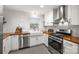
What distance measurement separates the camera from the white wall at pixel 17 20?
2.81 metres

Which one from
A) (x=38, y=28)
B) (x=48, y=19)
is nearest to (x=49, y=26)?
(x=48, y=19)

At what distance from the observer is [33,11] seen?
296 cm

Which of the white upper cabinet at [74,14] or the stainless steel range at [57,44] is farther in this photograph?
the stainless steel range at [57,44]

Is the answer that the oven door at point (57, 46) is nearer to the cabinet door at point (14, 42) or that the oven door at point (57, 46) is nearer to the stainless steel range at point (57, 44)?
the stainless steel range at point (57, 44)

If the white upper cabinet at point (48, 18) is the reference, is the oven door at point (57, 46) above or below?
below

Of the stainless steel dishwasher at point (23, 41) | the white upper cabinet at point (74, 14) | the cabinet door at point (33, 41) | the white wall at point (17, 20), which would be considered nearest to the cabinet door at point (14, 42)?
the stainless steel dishwasher at point (23, 41)

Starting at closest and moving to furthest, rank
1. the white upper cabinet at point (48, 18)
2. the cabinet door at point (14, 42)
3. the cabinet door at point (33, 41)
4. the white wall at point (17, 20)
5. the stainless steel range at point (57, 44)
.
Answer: the stainless steel range at point (57, 44), the cabinet door at point (14, 42), the white wall at point (17, 20), the white upper cabinet at point (48, 18), the cabinet door at point (33, 41)

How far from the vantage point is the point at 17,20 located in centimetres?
298

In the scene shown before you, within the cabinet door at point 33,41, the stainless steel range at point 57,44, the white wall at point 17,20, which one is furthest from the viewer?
the cabinet door at point 33,41

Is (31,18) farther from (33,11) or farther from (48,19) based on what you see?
(48,19)

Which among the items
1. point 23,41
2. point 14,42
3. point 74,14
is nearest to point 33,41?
point 23,41

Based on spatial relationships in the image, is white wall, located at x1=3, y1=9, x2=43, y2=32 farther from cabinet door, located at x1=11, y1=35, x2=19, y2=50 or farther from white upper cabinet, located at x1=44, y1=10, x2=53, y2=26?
cabinet door, located at x1=11, y1=35, x2=19, y2=50

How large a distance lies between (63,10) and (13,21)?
1742 millimetres
